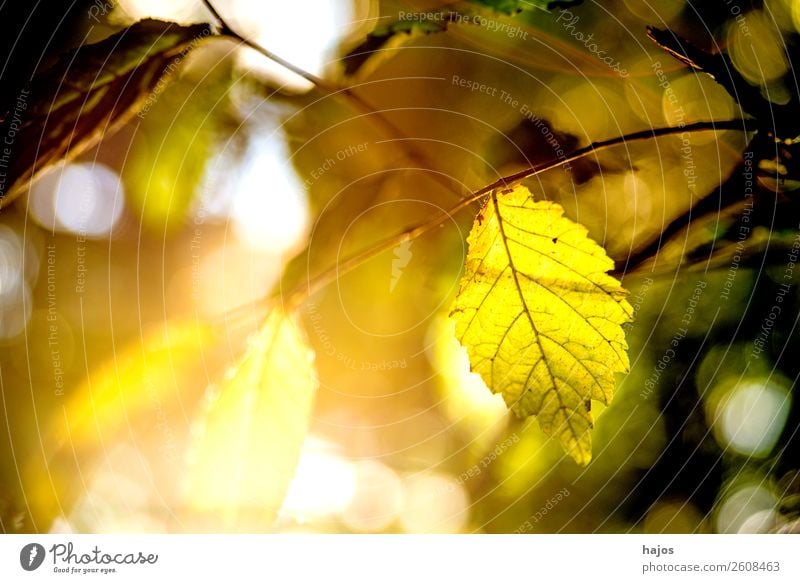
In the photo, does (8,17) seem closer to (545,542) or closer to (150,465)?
Answer: (150,465)

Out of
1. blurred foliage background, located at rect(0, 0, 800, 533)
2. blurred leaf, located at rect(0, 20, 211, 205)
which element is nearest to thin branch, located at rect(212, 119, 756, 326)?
Answer: blurred foliage background, located at rect(0, 0, 800, 533)

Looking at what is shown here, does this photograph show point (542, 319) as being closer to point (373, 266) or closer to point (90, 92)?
point (373, 266)

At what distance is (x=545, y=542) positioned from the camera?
0.33m

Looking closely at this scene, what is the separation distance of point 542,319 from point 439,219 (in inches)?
3.6

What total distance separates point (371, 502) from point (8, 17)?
37 centimetres

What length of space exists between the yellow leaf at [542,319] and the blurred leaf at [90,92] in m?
0.21

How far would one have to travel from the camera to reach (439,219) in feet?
1.02

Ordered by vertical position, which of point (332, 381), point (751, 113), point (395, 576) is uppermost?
point (751, 113)

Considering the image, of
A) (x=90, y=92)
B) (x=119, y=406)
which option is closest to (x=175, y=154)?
(x=90, y=92)

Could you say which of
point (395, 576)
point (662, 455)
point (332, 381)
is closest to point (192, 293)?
point (332, 381)

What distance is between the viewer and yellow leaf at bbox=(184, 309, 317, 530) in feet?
0.93

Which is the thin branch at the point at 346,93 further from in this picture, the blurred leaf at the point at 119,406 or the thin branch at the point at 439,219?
the blurred leaf at the point at 119,406

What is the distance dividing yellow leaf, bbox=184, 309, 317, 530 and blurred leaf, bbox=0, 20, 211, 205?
0.15 m

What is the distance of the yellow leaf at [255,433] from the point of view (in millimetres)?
283
